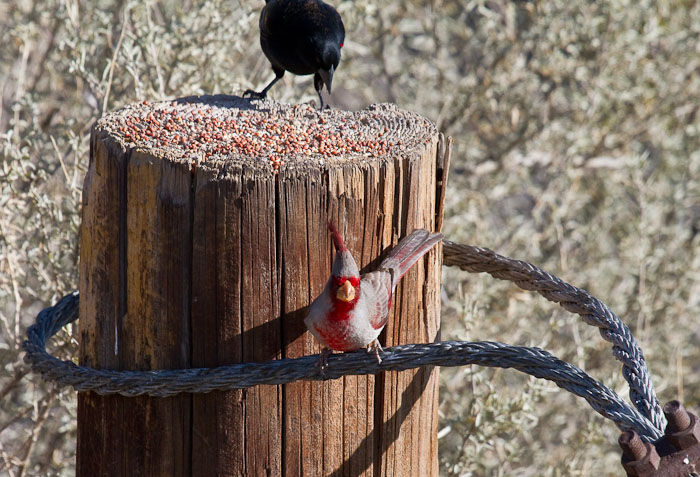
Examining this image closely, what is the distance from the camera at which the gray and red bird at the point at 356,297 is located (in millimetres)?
1988

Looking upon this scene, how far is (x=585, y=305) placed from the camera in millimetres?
2453

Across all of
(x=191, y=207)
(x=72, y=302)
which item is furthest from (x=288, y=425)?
(x=72, y=302)

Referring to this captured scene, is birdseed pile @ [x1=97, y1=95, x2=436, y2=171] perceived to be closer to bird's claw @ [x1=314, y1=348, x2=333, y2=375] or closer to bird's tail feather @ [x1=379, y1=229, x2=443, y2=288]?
bird's tail feather @ [x1=379, y1=229, x2=443, y2=288]

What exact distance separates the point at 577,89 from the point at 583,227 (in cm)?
91

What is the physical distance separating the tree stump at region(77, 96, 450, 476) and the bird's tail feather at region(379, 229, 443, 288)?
0.11ft

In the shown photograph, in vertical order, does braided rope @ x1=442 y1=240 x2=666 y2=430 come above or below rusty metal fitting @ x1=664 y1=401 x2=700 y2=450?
above

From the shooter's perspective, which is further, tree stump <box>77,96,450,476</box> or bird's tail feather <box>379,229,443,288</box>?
bird's tail feather <box>379,229,443,288</box>

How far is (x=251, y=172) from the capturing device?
2.01 meters

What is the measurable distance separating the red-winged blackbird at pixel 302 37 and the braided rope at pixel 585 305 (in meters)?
1.03

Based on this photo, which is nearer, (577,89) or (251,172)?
(251,172)

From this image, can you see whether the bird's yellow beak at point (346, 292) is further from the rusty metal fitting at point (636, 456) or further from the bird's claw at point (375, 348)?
the rusty metal fitting at point (636, 456)

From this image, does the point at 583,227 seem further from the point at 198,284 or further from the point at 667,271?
the point at 198,284

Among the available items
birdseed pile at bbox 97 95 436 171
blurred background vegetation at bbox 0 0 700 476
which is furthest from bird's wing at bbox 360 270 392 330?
blurred background vegetation at bbox 0 0 700 476

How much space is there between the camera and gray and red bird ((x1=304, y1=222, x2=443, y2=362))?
1.99 metres
